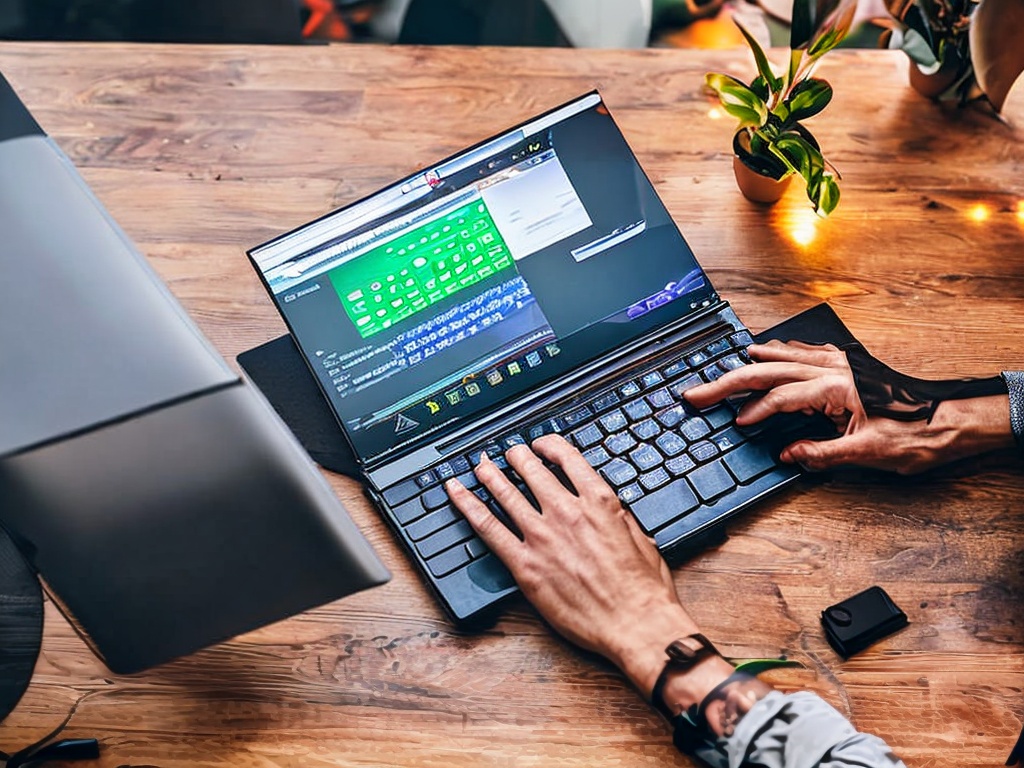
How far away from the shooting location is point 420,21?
6.12 feet

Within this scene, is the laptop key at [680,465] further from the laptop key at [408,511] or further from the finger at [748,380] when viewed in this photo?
the laptop key at [408,511]

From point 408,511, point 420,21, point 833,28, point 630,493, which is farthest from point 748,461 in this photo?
point 420,21

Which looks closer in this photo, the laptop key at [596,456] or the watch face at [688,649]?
the watch face at [688,649]

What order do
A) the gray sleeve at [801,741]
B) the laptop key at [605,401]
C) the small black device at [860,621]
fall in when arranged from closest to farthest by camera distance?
1. the gray sleeve at [801,741]
2. the small black device at [860,621]
3. the laptop key at [605,401]

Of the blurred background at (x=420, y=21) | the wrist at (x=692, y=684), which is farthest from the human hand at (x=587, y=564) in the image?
the blurred background at (x=420, y=21)

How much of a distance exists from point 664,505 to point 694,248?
360 mm

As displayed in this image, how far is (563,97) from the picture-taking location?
4.26 ft

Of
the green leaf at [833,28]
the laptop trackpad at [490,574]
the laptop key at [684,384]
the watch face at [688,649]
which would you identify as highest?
the green leaf at [833,28]

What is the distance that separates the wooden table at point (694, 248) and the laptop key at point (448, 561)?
0.12 feet

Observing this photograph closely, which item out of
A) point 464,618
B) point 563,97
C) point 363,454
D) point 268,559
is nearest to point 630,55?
point 563,97

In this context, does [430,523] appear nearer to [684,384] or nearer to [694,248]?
[684,384]

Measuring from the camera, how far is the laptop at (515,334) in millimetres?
988

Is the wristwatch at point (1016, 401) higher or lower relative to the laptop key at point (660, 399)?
lower

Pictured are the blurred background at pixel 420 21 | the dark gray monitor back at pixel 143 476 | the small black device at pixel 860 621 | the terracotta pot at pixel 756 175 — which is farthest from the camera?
the blurred background at pixel 420 21
